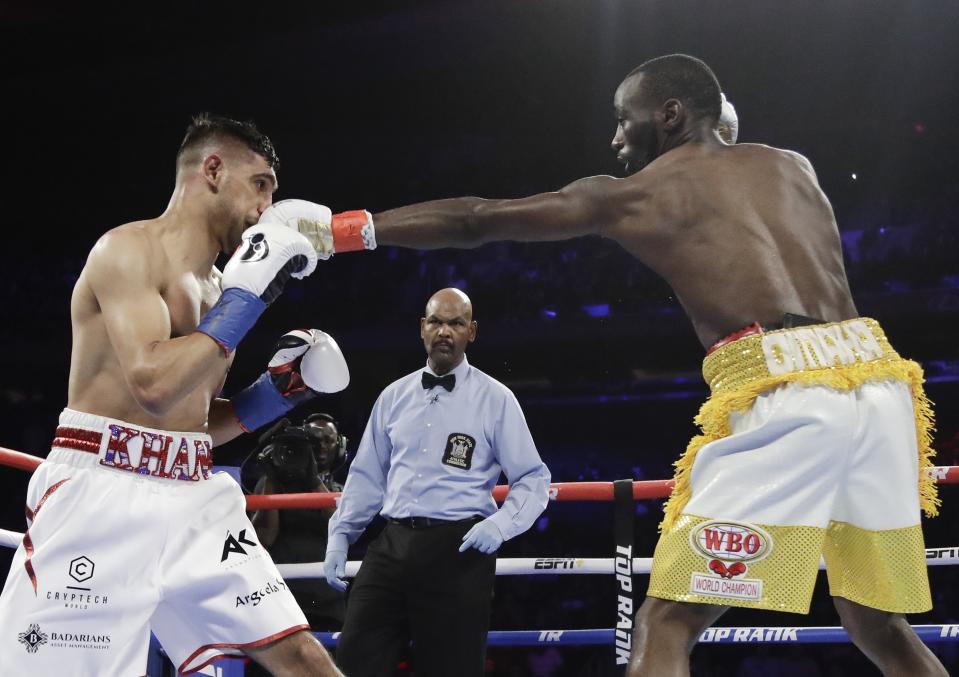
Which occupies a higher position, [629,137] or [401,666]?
[629,137]

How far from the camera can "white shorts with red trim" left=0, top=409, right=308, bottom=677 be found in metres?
1.72

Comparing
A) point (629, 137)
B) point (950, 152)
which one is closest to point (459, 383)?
point (629, 137)

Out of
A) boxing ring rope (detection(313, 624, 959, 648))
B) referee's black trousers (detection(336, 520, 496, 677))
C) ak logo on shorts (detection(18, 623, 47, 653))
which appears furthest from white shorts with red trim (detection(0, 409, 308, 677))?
boxing ring rope (detection(313, 624, 959, 648))

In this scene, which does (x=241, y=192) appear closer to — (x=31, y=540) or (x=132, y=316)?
(x=132, y=316)

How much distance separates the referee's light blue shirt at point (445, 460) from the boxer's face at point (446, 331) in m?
0.04

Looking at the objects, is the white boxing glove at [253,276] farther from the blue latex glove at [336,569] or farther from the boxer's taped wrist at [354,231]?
the blue latex glove at [336,569]

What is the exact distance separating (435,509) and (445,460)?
15cm

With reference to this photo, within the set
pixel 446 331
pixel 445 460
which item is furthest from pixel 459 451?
pixel 446 331

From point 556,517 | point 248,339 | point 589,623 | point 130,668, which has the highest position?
point 248,339

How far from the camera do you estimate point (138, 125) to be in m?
10.2

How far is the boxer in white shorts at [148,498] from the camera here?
1.73 m

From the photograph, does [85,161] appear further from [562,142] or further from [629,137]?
[629,137]

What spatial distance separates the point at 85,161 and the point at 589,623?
7.26 metres

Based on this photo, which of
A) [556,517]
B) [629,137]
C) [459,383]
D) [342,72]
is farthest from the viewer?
[342,72]
